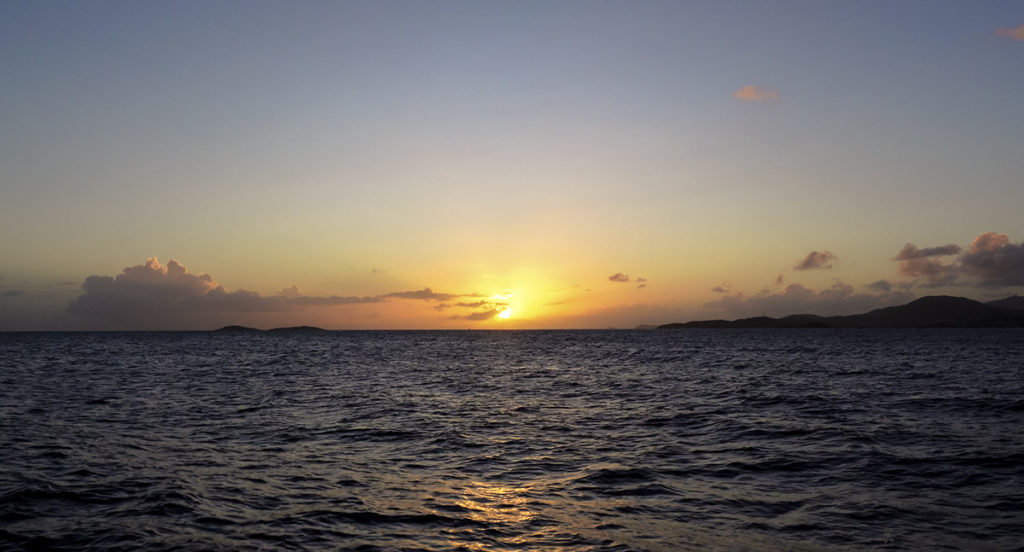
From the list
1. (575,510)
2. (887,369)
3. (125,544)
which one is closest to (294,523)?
(125,544)

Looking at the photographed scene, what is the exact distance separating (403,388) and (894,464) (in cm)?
3362

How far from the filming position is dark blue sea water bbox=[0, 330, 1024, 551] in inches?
551

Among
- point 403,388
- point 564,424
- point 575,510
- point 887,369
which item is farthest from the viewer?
point 887,369

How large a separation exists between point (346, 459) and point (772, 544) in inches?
556

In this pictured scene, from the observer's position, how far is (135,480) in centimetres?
1853

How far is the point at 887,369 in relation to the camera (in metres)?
62.5

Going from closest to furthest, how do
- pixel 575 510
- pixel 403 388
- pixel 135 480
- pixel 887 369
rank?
1. pixel 575 510
2. pixel 135 480
3. pixel 403 388
4. pixel 887 369

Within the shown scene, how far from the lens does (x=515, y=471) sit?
20.0m

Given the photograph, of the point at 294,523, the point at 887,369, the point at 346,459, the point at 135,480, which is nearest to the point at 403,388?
the point at 346,459

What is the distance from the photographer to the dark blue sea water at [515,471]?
A: 14000 millimetres

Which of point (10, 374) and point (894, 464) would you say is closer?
point (894, 464)

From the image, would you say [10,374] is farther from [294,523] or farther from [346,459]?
[294,523]

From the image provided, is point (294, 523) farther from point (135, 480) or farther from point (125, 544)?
point (135, 480)

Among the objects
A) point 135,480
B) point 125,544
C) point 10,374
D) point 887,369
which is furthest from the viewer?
point 887,369
